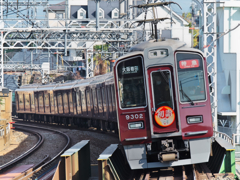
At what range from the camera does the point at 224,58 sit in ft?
62.4

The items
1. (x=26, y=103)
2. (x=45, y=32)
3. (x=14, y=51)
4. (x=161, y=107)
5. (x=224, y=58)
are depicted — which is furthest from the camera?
(x=14, y=51)

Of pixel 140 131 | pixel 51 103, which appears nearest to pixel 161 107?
pixel 140 131

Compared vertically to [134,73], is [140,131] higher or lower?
lower

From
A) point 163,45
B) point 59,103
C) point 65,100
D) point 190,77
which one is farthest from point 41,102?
point 190,77

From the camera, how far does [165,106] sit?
711 cm

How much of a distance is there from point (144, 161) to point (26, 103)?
62.5 feet

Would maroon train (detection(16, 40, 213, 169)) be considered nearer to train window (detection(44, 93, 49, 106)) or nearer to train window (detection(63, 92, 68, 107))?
train window (detection(63, 92, 68, 107))

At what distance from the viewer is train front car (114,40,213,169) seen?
7098 millimetres

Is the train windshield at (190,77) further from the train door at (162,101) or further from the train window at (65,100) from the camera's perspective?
the train window at (65,100)

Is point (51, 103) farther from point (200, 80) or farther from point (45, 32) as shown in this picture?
point (200, 80)

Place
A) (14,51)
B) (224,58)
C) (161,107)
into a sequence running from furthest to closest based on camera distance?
(14,51) < (224,58) < (161,107)

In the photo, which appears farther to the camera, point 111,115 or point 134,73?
point 111,115

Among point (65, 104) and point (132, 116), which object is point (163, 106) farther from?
point (65, 104)

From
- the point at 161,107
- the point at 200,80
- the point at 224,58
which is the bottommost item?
the point at 161,107
